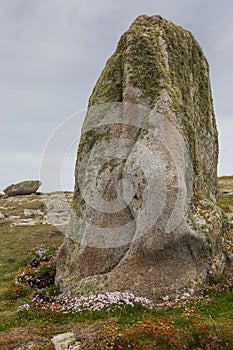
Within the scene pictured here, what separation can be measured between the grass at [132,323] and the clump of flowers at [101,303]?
0.31 metres

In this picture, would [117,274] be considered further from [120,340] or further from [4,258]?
[4,258]

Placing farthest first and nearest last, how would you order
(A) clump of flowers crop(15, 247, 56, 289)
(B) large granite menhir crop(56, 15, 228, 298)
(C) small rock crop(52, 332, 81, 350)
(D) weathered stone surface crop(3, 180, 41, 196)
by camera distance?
(D) weathered stone surface crop(3, 180, 41, 196) → (A) clump of flowers crop(15, 247, 56, 289) → (B) large granite menhir crop(56, 15, 228, 298) → (C) small rock crop(52, 332, 81, 350)

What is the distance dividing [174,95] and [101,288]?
13.1 meters

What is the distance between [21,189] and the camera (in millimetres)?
99125

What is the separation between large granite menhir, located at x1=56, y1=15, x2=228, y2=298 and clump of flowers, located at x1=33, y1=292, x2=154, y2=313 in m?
0.65

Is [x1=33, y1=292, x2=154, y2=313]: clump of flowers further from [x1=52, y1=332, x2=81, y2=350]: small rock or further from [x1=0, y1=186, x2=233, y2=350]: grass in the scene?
[x1=52, y1=332, x2=81, y2=350]: small rock

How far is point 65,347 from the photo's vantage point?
13672 millimetres

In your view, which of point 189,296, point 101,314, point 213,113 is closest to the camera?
point 101,314

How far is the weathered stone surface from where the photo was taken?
9903 centimetres

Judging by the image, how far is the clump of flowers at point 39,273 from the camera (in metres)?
23.7

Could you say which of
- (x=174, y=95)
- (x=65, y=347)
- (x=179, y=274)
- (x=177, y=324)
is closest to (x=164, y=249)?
(x=179, y=274)

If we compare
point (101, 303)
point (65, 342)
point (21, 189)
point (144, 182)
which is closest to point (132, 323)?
point (101, 303)

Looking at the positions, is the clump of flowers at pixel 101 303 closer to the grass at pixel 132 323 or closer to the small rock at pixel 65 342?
the grass at pixel 132 323

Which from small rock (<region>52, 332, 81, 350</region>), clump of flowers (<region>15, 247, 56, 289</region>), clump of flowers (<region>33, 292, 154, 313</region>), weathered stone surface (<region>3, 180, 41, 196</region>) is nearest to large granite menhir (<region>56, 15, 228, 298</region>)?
clump of flowers (<region>33, 292, 154, 313</region>)
